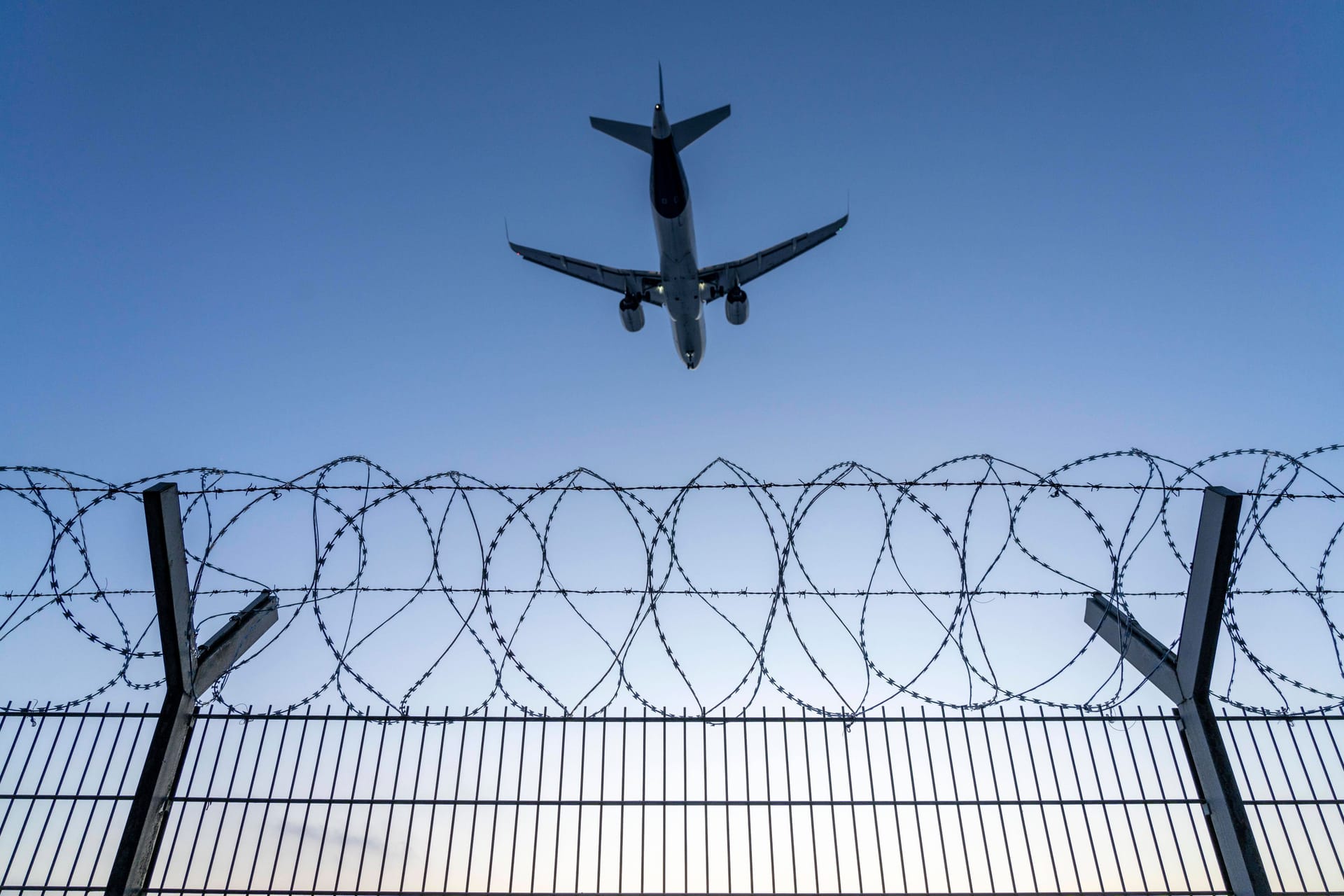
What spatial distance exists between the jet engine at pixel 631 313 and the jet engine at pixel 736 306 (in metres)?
3.49

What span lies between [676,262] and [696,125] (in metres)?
5.15

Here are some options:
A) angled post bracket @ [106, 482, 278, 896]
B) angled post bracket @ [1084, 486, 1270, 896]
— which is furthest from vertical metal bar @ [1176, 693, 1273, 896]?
angled post bracket @ [106, 482, 278, 896]

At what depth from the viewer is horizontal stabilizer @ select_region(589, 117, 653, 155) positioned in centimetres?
2617

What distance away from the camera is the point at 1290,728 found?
8.02 metres

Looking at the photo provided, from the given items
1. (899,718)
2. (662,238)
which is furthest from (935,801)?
(662,238)

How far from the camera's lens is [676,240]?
2558 cm

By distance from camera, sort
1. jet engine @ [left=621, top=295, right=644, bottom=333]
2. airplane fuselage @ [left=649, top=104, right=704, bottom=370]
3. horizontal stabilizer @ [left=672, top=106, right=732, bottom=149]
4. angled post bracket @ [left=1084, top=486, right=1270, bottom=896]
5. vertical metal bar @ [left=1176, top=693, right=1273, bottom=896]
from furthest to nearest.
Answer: jet engine @ [left=621, top=295, right=644, bottom=333] → horizontal stabilizer @ [left=672, top=106, right=732, bottom=149] → airplane fuselage @ [left=649, top=104, right=704, bottom=370] → angled post bracket @ [left=1084, top=486, right=1270, bottom=896] → vertical metal bar @ [left=1176, top=693, right=1273, bottom=896]

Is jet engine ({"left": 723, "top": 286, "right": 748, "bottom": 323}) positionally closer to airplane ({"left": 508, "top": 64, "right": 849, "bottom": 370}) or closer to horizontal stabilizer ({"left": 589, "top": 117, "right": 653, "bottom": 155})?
airplane ({"left": 508, "top": 64, "right": 849, "bottom": 370})

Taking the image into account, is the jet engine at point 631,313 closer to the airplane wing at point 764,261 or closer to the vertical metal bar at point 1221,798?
the airplane wing at point 764,261

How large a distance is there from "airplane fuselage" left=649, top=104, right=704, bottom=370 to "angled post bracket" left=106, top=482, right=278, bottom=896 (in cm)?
1973

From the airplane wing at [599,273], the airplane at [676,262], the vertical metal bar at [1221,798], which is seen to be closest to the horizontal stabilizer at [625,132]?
the airplane at [676,262]

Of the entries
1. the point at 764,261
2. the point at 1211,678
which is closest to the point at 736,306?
the point at 764,261

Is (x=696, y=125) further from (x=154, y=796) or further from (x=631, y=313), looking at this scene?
(x=154, y=796)

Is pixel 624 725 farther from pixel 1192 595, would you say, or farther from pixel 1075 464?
pixel 1192 595
